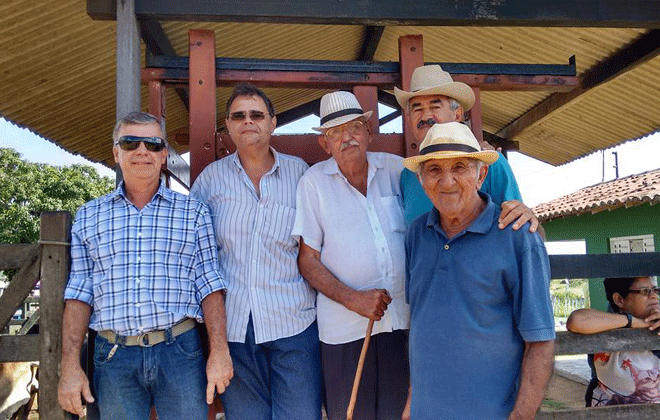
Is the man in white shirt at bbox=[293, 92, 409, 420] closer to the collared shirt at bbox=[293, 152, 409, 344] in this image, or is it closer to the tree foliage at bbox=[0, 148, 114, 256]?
the collared shirt at bbox=[293, 152, 409, 344]

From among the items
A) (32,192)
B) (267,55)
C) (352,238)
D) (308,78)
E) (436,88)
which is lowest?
(352,238)

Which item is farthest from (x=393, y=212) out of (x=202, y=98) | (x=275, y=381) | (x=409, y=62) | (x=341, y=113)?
(x=202, y=98)

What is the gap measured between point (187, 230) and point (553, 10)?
2.38m

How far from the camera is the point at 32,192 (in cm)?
2030

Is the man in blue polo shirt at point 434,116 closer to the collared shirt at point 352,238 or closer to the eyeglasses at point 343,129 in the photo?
the collared shirt at point 352,238

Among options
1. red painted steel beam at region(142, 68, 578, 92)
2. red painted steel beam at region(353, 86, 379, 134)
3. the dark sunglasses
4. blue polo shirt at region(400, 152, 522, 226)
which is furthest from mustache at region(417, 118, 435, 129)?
the dark sunglasses

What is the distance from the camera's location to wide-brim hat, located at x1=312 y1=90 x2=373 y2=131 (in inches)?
92.7

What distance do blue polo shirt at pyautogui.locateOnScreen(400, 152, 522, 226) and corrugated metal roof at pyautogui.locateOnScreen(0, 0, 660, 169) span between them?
2.77 meters

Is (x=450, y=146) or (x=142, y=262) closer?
(x=450, y=146)

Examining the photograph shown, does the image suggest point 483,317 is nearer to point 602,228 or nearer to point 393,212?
point 393,212

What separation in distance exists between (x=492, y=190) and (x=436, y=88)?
50 centimetres

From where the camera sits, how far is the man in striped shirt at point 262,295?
2.22 m

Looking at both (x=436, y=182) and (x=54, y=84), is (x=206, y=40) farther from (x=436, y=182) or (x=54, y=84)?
(x=54, y=84)

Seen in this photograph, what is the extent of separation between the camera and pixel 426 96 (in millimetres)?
2338
